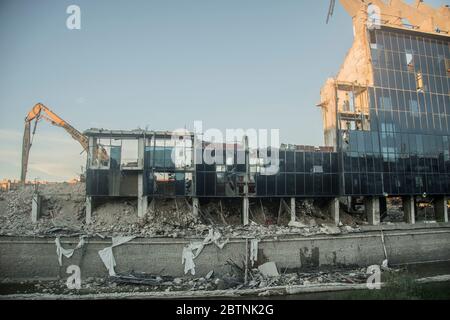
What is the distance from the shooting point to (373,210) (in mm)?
34750

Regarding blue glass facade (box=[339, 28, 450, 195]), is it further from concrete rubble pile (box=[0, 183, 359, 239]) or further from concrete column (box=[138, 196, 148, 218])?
concrete column (box=[138, 196, 148, 218])

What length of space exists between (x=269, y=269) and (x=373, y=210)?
17.7m

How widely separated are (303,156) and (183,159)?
13515 mm

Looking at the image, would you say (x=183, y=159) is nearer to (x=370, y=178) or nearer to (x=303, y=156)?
(x=303, y=156)

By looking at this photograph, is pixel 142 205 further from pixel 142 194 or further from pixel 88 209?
pixel 88 209

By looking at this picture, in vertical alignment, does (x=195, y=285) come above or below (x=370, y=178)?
below

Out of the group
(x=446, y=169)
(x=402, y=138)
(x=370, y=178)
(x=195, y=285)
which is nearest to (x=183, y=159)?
(x=195, y=285)

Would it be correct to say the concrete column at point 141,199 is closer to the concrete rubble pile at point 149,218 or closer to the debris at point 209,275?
the concrete rubble pile at point 149,218

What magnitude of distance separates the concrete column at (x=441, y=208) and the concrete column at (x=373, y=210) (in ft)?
32.7

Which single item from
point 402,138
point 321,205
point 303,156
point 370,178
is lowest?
point 321,205

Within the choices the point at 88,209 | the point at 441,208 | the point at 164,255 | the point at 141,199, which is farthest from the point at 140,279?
the point at 441,208

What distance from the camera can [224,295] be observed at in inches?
812

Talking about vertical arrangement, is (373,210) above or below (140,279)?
above

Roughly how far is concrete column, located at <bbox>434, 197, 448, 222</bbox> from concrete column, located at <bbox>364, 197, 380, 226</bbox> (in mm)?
9975
